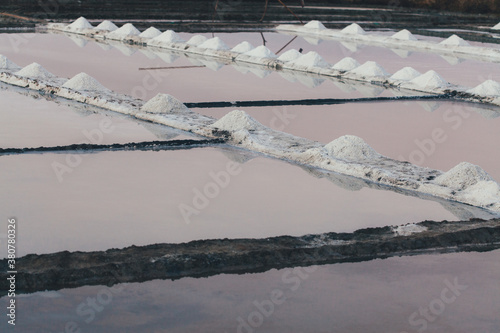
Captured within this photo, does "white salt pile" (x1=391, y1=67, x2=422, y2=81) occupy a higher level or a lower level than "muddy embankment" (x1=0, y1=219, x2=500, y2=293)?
lower

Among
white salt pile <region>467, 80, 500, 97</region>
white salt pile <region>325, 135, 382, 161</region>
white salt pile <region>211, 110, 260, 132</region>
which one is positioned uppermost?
white salt pile <region>325, 135, 382, 161</region>

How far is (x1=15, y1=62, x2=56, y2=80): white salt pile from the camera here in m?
6.31

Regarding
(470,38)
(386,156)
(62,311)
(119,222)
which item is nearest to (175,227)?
(119,222)

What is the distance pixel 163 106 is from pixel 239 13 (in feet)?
30.8

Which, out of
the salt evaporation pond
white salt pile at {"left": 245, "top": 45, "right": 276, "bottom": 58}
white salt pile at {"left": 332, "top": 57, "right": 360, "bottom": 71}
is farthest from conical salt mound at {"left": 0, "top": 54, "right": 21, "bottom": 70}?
the salt evaporation pond

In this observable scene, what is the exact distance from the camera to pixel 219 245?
9.22ft

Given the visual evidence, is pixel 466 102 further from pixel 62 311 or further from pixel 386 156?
pixel 62 311

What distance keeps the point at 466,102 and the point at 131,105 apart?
7.98 ft

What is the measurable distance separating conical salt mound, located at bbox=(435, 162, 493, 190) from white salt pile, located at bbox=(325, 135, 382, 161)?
481 millimetres

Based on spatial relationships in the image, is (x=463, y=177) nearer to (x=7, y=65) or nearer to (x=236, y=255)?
(x=236, y=255)

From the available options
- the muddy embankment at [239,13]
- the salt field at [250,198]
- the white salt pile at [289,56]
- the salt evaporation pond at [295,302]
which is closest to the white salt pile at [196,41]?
the white salt pile at [289,56]

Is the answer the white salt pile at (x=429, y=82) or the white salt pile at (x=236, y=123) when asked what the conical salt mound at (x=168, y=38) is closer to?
the white salt pile at (x=429, y=82)

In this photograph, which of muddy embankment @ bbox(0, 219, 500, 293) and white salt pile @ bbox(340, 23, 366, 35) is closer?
muddy embankment @ bbox(0, 219, 500, 293)

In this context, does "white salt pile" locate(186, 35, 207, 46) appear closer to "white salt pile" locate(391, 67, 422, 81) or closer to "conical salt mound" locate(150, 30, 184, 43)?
"conical salt mound" locate(150, 30, 184, 43)
